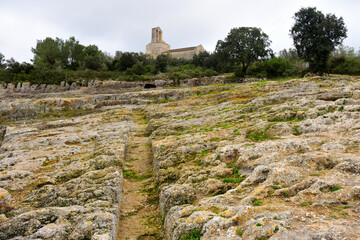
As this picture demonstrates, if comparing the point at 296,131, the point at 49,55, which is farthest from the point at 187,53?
the point at 296,131

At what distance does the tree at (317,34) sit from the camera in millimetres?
39594

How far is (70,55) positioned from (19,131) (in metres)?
69.4

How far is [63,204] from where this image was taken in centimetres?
771

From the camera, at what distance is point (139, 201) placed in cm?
920

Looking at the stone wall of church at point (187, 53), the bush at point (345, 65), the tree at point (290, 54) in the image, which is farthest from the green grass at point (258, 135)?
the stone wall of church at point (187, 53)

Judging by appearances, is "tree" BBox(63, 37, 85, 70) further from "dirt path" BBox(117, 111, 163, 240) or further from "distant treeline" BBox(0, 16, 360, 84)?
"dirt path" BBox(117, 111, 163, 240)

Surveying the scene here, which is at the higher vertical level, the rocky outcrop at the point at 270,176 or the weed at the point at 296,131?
the weed at the point at 296,131

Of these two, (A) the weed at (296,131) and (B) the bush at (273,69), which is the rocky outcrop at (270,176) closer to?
(A) the weed at (296,131)

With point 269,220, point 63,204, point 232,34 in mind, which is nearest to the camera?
point 269,220

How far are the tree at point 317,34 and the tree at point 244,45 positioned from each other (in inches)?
266

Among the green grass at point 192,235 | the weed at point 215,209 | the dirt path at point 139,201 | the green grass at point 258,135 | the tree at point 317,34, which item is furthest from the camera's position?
the tree at point 317,34

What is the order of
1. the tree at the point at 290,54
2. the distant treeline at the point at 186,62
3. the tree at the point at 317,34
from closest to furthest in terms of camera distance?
the tree at the point at 317,34 < the distant treeline at the point at 186,62 < the tree at the point at 290,54

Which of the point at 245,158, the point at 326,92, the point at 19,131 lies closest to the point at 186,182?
the point at 245,158

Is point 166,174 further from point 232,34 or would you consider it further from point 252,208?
point 232,34
